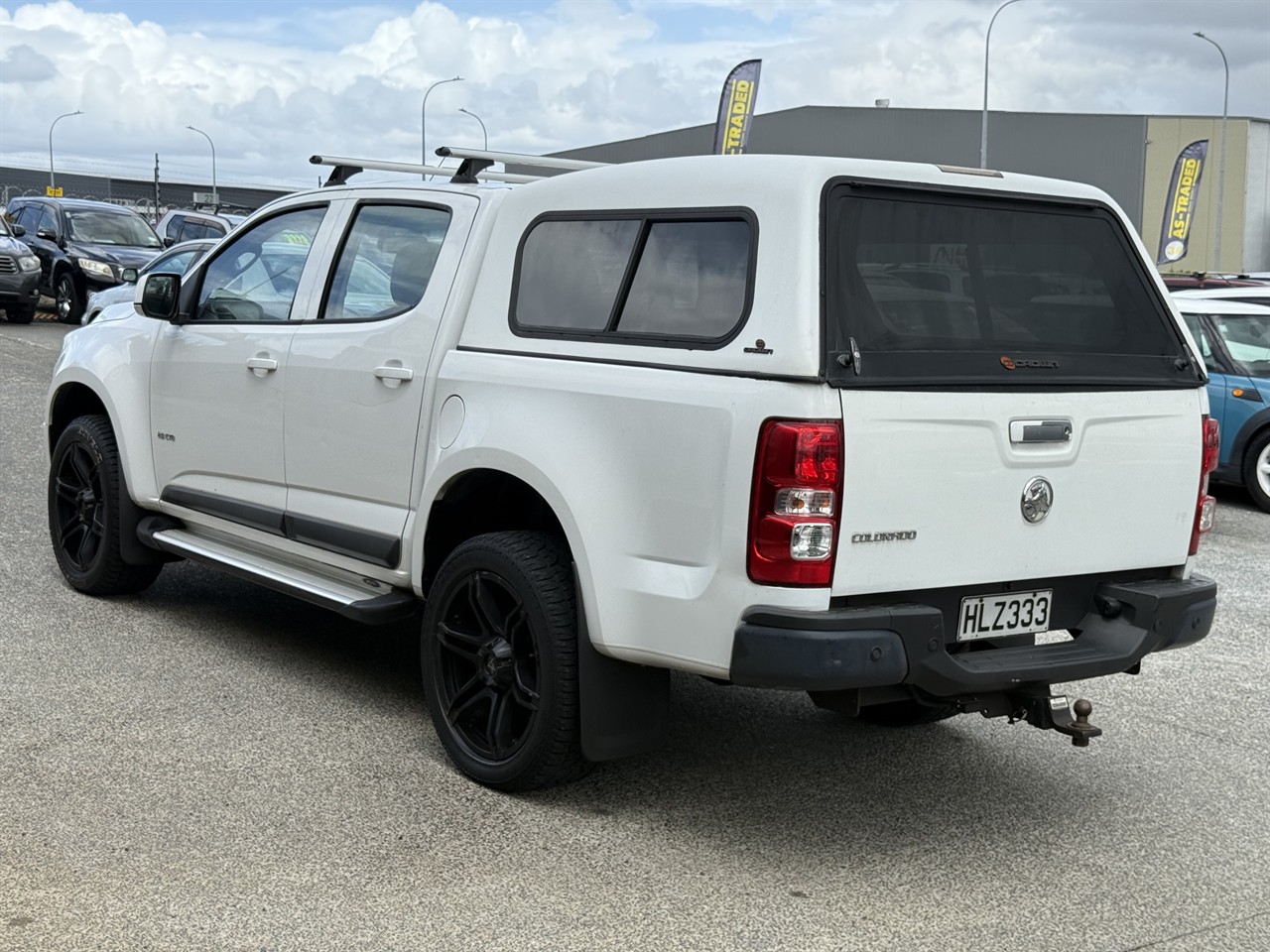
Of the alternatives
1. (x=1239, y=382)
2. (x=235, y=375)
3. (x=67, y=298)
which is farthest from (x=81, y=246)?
(x=235, y=375)

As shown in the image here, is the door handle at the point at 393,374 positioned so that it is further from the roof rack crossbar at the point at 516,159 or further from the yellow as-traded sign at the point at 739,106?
the yellow as-traded sign at the point at 739,106

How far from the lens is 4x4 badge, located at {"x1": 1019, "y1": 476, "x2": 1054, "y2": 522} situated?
423 centimetres

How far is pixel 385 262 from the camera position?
17.9ft

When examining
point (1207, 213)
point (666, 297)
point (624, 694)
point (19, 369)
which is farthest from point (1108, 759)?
point (1207, 213)

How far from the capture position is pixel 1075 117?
2266 inches

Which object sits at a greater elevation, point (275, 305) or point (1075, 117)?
point (1075, 117)

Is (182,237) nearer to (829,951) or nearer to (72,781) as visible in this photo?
(72,781)

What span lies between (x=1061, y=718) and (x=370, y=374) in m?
2.57

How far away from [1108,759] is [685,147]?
6323 centimetres

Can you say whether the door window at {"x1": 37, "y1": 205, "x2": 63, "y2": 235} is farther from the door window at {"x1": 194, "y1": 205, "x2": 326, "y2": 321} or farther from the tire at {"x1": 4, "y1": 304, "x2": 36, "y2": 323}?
the door window at {"x1": 194, "y1": 205, "x2": 326, "y2": 321}

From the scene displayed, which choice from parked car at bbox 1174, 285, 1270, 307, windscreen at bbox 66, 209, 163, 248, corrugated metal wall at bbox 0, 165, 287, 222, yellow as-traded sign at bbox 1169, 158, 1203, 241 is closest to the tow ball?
parked car at bbox 1174, 285, 1270, 307

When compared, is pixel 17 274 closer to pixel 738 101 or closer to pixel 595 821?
pixel 738 101

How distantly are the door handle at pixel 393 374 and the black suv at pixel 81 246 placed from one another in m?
18.0

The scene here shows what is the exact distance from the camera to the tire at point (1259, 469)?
11438 mm
